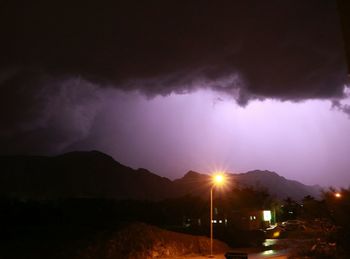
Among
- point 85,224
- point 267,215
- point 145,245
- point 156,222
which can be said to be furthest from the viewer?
point 267,215

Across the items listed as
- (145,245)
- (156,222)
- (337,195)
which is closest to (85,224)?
(145,245)

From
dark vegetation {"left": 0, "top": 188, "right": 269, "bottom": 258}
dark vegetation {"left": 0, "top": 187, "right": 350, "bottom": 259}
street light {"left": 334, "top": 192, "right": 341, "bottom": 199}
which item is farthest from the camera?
dark vegetation {"left": 0, "top": 188, "right": 269, "bottom": 258}

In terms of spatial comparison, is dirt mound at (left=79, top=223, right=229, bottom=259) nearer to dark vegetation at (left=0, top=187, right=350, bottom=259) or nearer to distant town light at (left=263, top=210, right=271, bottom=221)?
dark vegetation at (left=0, top=187, right=350, bottom=259)

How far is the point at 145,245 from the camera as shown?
4434 centimetres

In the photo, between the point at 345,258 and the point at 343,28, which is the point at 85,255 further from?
the point at 343,28

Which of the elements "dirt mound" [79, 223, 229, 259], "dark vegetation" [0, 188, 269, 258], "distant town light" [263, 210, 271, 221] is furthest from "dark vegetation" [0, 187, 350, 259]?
"distant town light" [263, 210, 271, 221]

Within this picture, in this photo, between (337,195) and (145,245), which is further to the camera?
(145,245)

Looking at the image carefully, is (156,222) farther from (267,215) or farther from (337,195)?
(337,195)

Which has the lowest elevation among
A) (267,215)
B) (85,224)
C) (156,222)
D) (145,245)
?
(145,245)

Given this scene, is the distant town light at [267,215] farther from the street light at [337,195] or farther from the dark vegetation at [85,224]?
the street light at [337,195]

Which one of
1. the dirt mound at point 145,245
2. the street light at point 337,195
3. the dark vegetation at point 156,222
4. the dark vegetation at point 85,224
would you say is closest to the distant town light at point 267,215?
the dark vegetation at point 156,222

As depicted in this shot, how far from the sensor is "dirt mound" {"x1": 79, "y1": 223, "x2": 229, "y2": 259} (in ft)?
135

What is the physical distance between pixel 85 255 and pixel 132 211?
5427 centimetres

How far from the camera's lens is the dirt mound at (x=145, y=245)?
4118 cm
